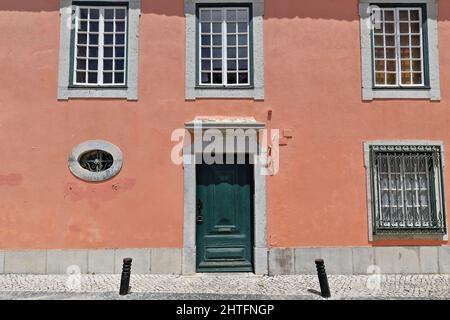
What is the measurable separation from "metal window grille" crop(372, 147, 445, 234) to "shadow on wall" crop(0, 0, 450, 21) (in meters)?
2.75

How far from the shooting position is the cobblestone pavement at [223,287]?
7207 millimetres

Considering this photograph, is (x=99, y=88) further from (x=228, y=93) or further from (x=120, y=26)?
(x=228, y=93)

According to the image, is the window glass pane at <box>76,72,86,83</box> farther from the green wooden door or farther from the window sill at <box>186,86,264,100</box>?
the green wooden door

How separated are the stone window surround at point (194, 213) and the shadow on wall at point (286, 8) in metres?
2.32

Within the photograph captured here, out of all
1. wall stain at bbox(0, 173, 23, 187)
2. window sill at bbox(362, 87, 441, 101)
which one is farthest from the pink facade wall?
window sill at bbox(362, 87, 441, 101)

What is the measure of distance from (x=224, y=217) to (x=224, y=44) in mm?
3399

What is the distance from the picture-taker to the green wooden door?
29.0 feet

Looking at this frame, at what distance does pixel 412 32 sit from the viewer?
9.27m

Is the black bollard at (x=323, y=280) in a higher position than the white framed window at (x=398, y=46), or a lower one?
lower

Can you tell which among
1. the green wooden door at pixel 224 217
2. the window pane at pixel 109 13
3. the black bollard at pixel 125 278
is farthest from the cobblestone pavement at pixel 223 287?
the window pane at pixel 109 13

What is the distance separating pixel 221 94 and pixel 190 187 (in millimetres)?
1884

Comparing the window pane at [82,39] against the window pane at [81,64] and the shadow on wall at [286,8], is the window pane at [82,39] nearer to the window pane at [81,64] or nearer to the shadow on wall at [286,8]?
the window pane at [81,64]

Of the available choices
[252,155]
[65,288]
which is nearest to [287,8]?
[252,155]

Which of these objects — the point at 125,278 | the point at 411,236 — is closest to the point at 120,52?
the point at 125,278
